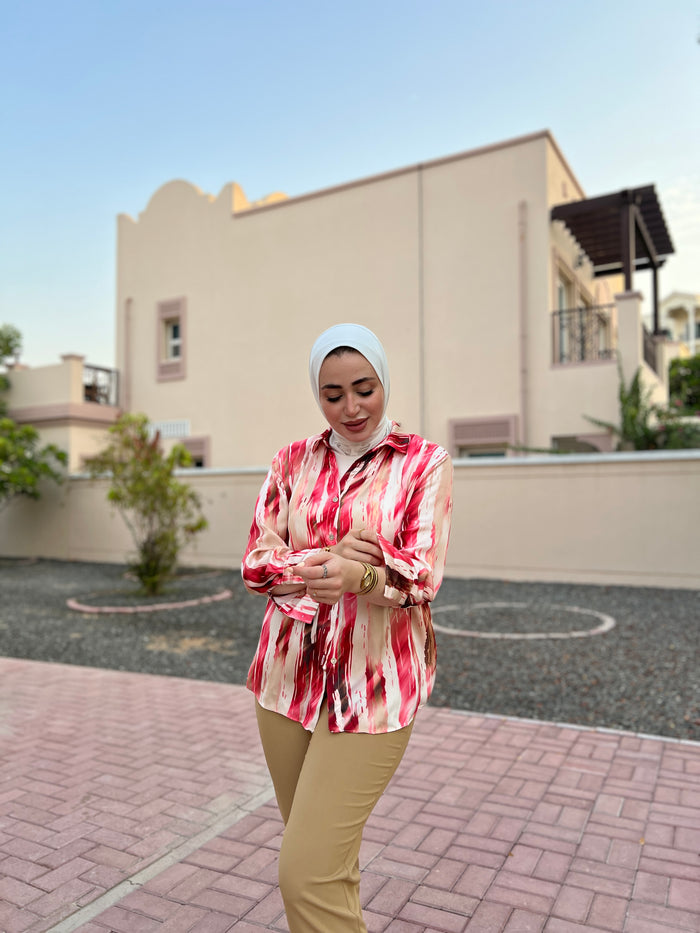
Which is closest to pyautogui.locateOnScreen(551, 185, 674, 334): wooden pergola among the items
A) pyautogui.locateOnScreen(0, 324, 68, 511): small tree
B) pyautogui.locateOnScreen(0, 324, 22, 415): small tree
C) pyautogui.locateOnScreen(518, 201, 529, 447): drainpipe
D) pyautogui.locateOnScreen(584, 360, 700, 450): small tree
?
pyautogui.locateOnScreen(518, 201, 529, 447): drainpipe

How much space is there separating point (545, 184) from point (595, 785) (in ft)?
40.7

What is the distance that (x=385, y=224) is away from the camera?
15.6 metres

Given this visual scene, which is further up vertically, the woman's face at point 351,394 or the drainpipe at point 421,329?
the drainpipe at point 421,329

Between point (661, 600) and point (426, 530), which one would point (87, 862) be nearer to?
point (426, 530)

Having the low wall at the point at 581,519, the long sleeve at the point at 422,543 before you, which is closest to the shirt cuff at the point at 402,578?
the long sleeve at the point at 422,543

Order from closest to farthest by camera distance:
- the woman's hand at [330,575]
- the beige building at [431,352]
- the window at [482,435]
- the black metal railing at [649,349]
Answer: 1. the woman's hand at [330,575]
2. the beige building at [431,352]
3. the window at [482,435]
4. the black metal railing at [649,349]

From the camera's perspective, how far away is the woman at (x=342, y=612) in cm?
164

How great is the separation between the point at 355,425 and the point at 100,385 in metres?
17.8

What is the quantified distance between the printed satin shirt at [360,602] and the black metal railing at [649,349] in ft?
44.5

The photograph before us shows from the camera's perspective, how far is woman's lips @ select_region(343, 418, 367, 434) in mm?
1914

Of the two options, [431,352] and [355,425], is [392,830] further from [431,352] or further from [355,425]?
[431,352]

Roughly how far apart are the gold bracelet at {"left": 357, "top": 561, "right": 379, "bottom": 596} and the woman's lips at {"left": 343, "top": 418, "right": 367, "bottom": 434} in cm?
40

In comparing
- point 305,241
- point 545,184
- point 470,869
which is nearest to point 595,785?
point 470,869

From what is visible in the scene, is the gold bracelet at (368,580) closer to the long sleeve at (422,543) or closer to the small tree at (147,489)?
the long sleeve at (422,543)
